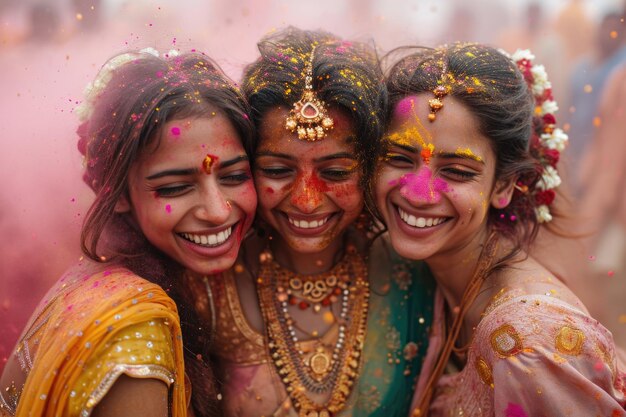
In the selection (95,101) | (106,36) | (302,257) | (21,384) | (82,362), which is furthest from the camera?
(106,36)

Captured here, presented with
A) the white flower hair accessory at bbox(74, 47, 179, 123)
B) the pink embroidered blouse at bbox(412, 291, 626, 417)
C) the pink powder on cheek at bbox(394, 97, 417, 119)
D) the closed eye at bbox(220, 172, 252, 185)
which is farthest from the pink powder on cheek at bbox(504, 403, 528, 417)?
the white flower hair accessory at bbox(74, 47, 179, 123)

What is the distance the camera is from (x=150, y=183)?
78.1 inches

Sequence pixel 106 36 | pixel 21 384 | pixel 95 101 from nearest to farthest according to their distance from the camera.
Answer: pixel 21 384, pixel 95 101, pixel 106 36

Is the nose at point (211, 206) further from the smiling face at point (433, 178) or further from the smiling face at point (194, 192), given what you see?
the smiling face at point (433, 178)

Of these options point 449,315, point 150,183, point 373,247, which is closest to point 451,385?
point 449,315

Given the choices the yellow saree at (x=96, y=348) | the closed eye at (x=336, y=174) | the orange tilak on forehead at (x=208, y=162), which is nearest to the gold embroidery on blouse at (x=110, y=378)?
the yellow saree at (x=96, y=348)

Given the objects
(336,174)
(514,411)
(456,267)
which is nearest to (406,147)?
(336,174)

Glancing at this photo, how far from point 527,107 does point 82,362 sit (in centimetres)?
161

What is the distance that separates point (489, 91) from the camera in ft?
6.98

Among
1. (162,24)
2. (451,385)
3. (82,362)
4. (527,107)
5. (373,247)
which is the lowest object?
(451,385)

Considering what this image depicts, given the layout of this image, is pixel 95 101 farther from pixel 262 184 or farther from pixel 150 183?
pixel 262 184

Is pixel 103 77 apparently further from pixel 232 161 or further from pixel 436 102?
pixel 436 102

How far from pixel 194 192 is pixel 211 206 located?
7cm

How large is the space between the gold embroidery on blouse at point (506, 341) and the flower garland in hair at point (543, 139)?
78 cm
